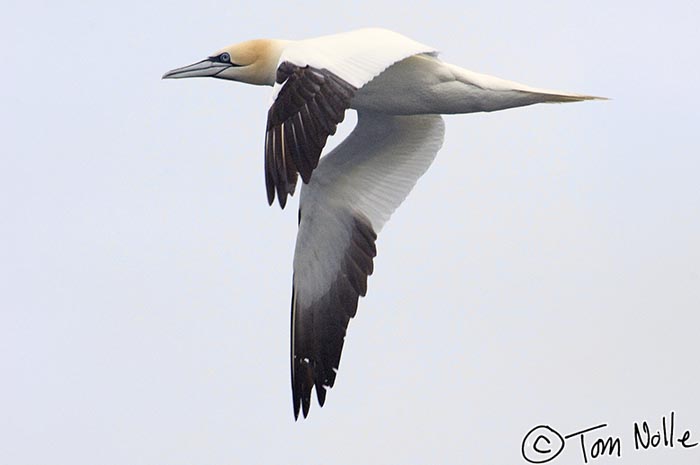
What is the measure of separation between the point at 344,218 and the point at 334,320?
91 centimetres

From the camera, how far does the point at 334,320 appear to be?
15.3m

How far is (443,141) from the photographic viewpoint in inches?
602

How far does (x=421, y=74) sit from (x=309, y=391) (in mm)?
3293

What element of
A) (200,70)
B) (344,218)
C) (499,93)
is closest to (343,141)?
(344,218)

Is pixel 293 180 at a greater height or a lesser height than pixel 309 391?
greater

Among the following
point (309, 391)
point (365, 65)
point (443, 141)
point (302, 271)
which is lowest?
point (309, 391)

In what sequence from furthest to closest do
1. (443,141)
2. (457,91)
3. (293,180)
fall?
(443,141), (457,91), (293,180)

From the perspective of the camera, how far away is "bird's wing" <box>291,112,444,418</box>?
50.2 feet

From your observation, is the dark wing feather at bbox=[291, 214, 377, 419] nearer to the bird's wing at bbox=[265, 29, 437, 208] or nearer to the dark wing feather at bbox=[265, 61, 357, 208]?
the bird's wing at bbox=[265, 29, 437, 208]

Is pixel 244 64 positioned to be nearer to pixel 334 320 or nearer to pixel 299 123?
pixel 334 320

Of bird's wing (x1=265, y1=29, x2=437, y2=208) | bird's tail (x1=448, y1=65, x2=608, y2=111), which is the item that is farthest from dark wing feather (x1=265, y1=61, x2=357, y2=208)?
bird's tail (x1=448, y1=65, x2=608, y2=111)

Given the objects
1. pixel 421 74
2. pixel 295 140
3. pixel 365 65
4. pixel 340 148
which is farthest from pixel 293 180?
pixel 340 148

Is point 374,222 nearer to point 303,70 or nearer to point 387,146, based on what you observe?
point 387,146

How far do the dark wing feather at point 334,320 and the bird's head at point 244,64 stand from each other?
1.74 m
